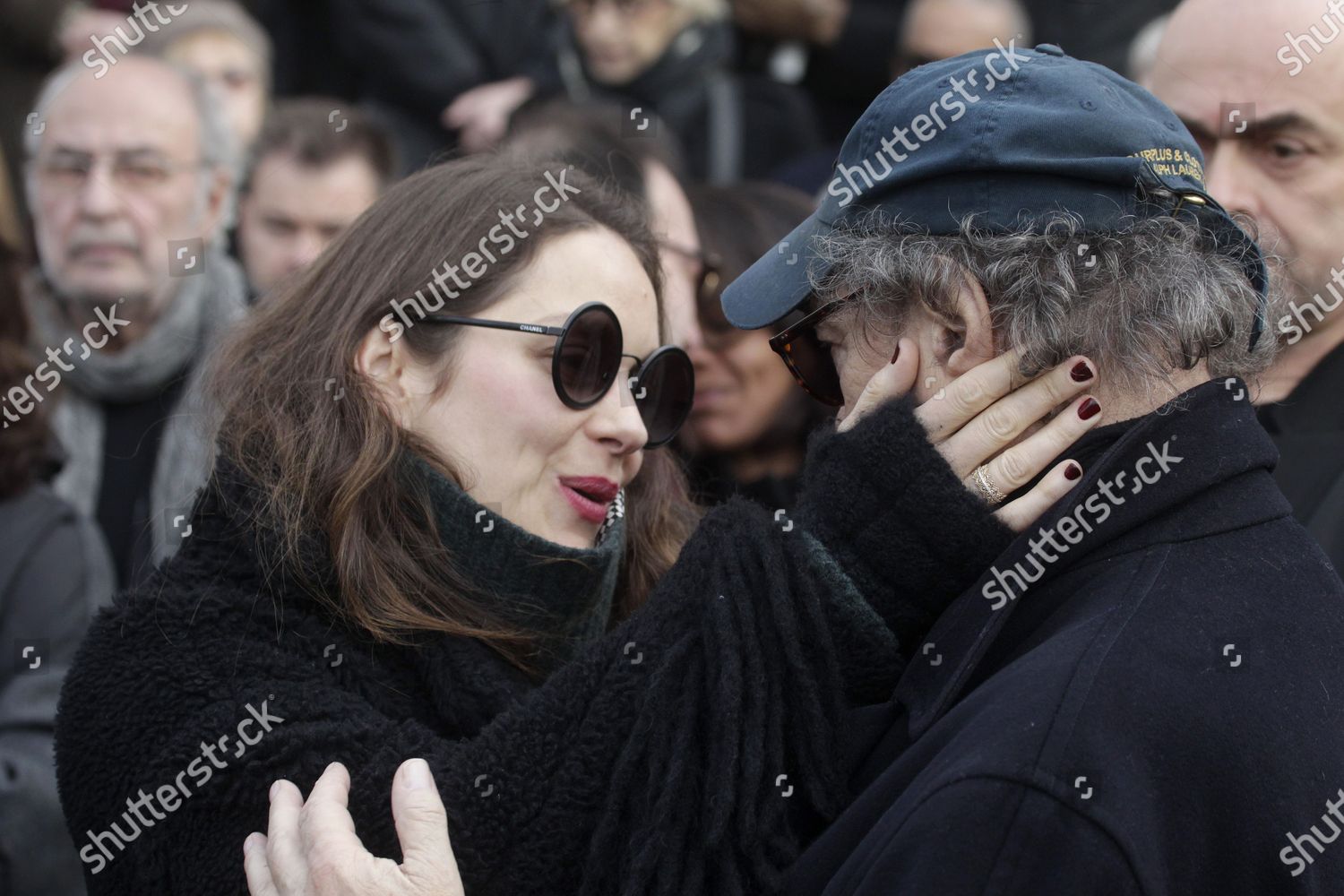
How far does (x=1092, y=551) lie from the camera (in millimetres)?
1666

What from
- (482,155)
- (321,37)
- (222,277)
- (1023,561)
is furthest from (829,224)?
(321,37)

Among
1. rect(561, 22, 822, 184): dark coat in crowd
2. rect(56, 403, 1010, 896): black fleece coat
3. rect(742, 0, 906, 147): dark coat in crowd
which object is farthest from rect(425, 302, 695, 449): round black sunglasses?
rect(742, 0, 906, 147): dark coat in crowd

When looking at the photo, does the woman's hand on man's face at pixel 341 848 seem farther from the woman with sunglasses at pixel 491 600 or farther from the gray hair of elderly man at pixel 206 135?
the gray hair of elderly man at pixel 206 135

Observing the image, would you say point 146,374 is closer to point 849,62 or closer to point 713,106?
point 713,106

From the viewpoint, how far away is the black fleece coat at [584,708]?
5.82 feet

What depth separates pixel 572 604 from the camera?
2.41 m

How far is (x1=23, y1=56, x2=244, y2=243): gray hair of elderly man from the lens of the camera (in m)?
4.28

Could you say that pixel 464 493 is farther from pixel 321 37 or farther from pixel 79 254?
pixel 321 37

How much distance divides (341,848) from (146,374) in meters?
2.37

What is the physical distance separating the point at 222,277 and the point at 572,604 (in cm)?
229

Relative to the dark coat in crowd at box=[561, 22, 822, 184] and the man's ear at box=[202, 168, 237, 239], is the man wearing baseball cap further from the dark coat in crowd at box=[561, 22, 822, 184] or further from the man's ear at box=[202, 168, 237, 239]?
the dark coat in crowd at box=[561, 22, 822, 184]

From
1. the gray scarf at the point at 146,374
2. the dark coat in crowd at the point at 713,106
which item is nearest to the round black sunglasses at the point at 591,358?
the gray scarf at the point at 146,374

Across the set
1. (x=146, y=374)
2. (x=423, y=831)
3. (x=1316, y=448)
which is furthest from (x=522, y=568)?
(x=146, y=374)

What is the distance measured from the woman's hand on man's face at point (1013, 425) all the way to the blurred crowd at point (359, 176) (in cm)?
51
